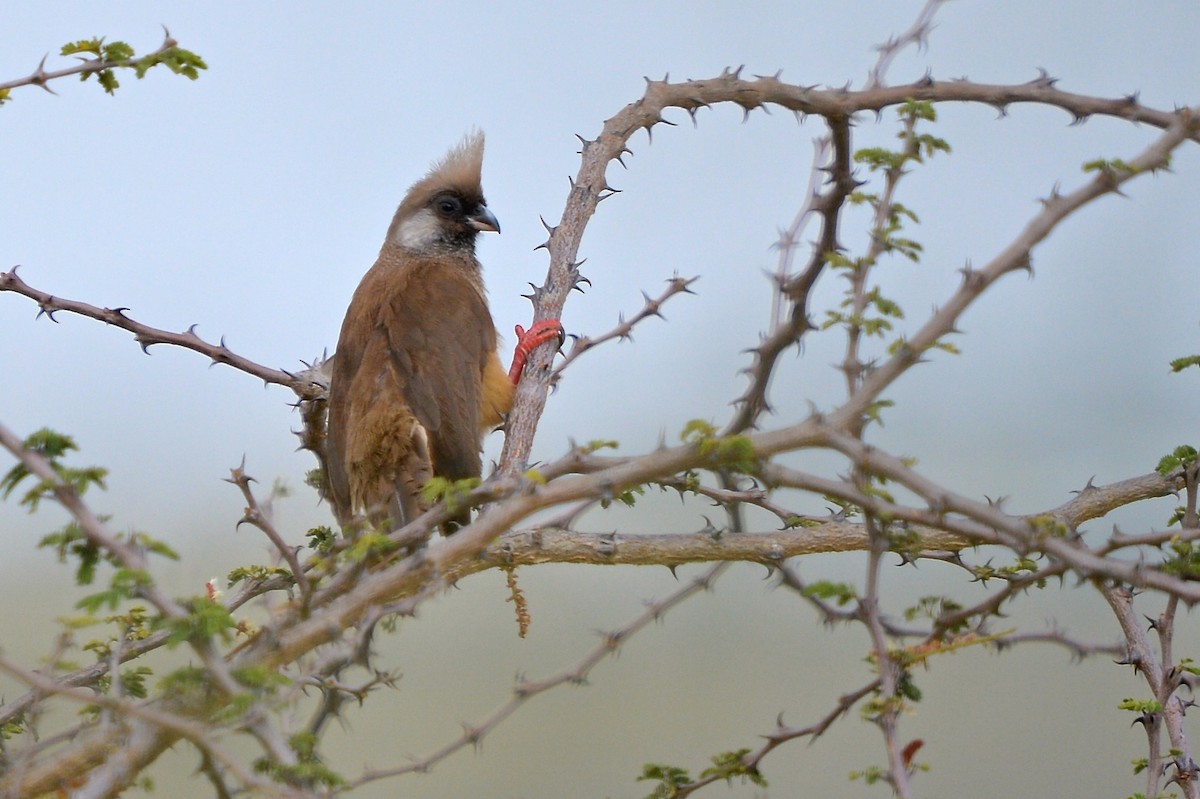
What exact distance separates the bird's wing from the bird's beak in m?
0.62

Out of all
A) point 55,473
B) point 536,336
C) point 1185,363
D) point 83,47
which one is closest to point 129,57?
point 83,47

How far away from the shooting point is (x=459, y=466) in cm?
467

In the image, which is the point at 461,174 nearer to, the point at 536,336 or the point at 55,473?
the point at 536,336

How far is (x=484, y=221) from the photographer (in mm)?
6012

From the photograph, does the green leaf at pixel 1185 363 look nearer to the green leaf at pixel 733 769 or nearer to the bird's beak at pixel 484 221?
the green leaf at pixel 733 769

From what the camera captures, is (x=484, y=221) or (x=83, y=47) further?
(x=484, y=221)

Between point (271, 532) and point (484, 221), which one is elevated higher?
point (484, 221)

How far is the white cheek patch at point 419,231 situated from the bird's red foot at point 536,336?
136 cm

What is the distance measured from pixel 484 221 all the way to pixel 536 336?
5.37ft

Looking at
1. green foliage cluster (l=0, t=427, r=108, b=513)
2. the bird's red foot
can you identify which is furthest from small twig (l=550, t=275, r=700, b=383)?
green foliage cluster (l=0, t=427, r=108, b=513)

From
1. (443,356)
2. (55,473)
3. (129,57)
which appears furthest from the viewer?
(443,356)

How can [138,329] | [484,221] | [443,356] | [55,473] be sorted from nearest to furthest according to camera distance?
[55,473], [138,329], [443,356], [484,221]

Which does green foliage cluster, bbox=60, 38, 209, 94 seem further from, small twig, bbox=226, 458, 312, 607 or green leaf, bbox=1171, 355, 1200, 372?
green leaf, bbox=1171, 355, 1200, 372

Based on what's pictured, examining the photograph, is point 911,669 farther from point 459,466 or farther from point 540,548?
point 459,466
